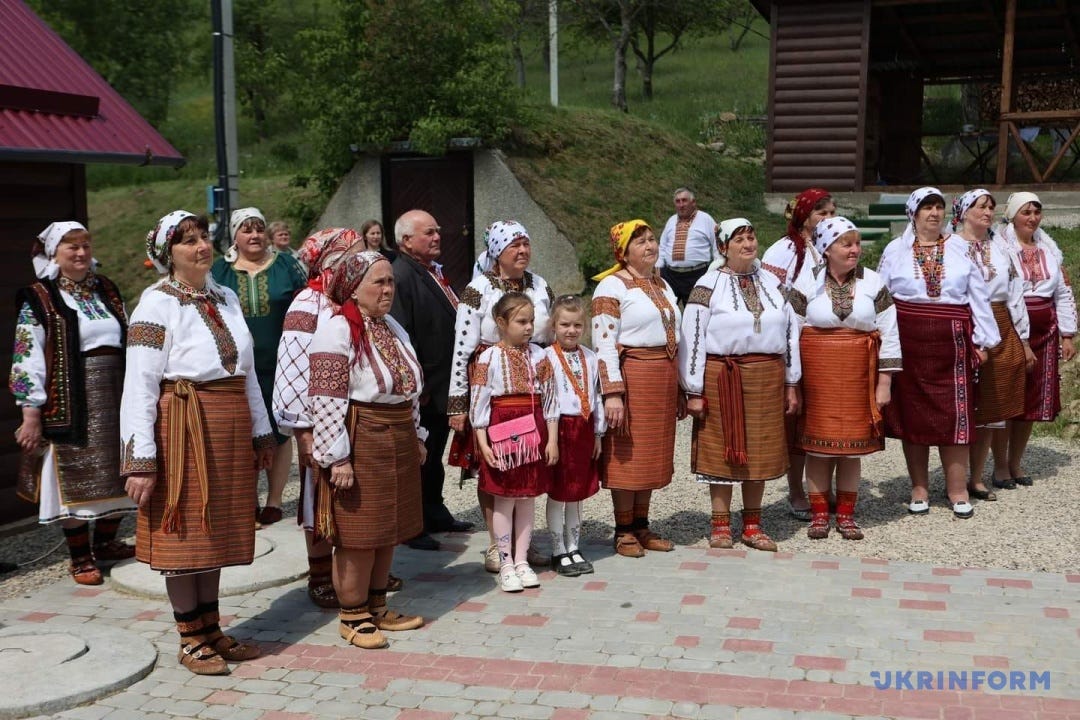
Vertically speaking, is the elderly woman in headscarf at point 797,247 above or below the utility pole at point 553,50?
below

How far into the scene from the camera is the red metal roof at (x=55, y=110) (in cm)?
623

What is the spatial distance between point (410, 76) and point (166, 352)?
39.4ft

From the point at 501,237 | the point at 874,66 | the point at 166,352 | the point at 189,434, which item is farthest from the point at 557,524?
the point at 874,66

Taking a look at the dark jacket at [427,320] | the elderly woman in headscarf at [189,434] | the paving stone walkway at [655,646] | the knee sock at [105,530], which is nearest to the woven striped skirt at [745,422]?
the paving stone walkway at [655,646]

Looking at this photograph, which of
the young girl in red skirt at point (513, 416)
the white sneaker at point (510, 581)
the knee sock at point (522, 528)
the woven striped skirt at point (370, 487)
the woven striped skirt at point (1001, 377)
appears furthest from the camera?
the woven striped skirt at point (1001, 377)

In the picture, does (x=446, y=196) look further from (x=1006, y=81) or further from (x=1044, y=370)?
(x=1044, y=370)

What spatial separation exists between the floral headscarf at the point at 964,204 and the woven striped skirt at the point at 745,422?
175cm

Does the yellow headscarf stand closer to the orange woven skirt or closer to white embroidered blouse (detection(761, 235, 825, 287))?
white embroidered blouse (detection(761, 235, 825, 287))

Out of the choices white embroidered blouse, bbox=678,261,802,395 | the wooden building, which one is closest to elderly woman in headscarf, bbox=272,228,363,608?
white embroidered blouse, bbox=678,261,802,395

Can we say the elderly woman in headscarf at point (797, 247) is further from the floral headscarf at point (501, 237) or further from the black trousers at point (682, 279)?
the black trousers at point (682, 279)

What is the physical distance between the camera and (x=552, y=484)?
5.54 meters

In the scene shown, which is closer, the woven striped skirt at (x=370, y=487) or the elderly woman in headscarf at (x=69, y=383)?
the woven striped skirt at (x=370, y=487)

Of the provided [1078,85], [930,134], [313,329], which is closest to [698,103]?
[930,134]

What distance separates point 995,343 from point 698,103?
25.9m
